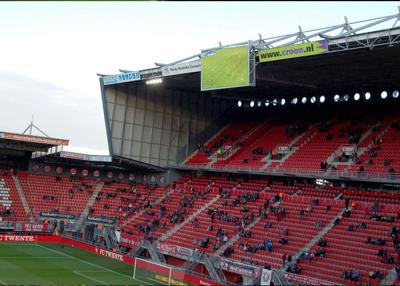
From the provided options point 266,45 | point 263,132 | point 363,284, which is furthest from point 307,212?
point 263,132

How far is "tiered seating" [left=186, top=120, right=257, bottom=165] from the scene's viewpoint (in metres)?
51.6

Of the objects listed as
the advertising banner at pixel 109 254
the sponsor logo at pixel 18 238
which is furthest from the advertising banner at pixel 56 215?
the advertising banner at pixel 109 254

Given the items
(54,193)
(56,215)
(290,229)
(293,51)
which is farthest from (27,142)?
(293,51)

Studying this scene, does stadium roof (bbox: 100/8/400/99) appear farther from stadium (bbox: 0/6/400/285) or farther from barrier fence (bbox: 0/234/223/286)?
barrier fence (bbox: 0/234/223/286)

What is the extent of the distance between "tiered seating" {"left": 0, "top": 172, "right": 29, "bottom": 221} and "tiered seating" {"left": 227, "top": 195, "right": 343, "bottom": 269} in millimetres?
23426

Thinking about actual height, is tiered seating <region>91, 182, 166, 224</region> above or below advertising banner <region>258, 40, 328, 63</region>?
below

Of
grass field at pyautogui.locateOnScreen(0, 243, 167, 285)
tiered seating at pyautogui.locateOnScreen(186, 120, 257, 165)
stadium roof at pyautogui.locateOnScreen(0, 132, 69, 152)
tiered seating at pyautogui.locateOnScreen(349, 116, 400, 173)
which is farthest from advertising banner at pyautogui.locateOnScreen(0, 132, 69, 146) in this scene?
tiered seating at pyautogui.locateOnScreen(349, 116, 400, 173)

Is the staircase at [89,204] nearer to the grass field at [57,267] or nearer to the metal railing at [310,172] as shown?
the grass field at [57,267]

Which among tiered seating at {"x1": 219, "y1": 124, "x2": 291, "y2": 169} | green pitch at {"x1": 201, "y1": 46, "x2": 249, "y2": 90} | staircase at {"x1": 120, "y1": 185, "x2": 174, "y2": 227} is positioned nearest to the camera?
green pitch at {"x1": 201, "y1": 46, "x2": 249, "y2": 90}

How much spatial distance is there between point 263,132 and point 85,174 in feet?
67.4

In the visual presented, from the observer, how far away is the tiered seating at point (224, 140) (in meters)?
51.6

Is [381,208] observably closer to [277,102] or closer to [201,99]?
[277,102]

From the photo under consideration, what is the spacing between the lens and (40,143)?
162ft

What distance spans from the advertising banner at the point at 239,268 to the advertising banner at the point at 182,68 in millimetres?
15062
